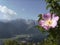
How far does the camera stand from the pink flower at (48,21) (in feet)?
8.44

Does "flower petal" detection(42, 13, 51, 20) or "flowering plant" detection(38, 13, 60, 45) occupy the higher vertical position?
"flower petal" detection(42, 13, 51, 20)

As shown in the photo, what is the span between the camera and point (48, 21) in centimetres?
267

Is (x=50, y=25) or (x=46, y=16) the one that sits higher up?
(x=46, y=16)

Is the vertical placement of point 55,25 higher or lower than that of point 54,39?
higher

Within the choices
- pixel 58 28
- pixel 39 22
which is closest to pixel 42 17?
pixel 39 22

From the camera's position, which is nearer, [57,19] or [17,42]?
[57,19]

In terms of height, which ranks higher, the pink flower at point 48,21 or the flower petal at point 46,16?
the flower petal at point 46,16

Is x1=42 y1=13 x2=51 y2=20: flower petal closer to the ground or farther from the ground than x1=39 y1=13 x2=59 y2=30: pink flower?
farther from the ground

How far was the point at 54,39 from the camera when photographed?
2.62m

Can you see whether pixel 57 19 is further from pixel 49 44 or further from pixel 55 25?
pixel 49 44

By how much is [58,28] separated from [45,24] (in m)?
0.17

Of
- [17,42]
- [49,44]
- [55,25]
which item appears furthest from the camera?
[17,42]

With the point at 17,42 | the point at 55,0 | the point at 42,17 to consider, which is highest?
the point at 55,0

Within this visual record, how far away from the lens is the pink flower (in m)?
2.57
